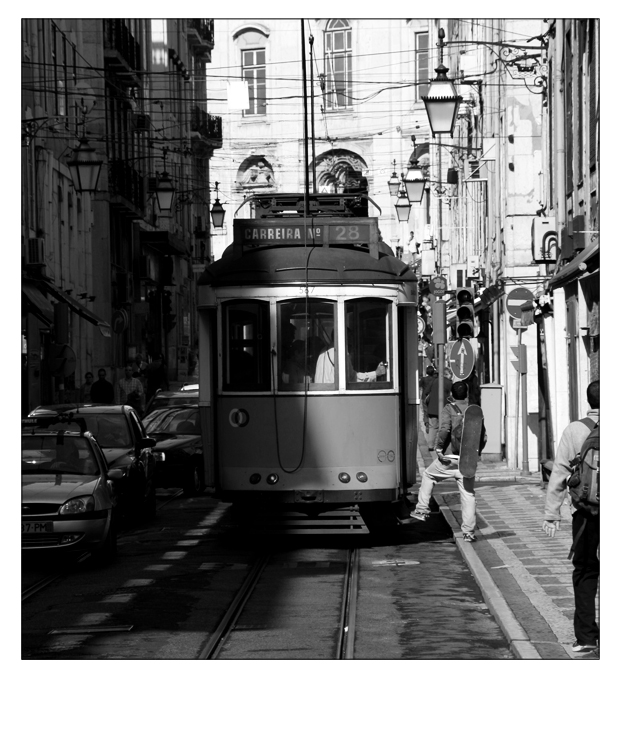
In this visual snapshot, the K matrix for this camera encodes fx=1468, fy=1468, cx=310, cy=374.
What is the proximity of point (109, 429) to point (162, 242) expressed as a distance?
33461 mm

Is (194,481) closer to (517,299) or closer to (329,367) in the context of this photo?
(517,299)

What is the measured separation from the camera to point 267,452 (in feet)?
51.9

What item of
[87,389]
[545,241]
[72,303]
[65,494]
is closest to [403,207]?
[87,389]

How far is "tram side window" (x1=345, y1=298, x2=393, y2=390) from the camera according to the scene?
624 inches

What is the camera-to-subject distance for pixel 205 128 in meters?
60.9

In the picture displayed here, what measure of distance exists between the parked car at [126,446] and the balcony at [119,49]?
2223 cm

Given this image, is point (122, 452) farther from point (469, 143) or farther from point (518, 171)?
point (469, 143)

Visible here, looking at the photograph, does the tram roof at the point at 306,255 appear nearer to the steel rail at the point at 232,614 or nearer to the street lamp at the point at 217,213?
the steel rail at the point at 232,614

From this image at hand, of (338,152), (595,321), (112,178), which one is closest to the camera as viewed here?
(595,321)

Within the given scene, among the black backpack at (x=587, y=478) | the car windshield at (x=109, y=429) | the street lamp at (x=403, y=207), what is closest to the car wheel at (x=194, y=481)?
the car windshield at (x=109, y=429)

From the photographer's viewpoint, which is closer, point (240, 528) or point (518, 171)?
point (240, 528)

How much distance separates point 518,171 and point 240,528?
13.5 m

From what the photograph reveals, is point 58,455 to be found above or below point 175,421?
below
